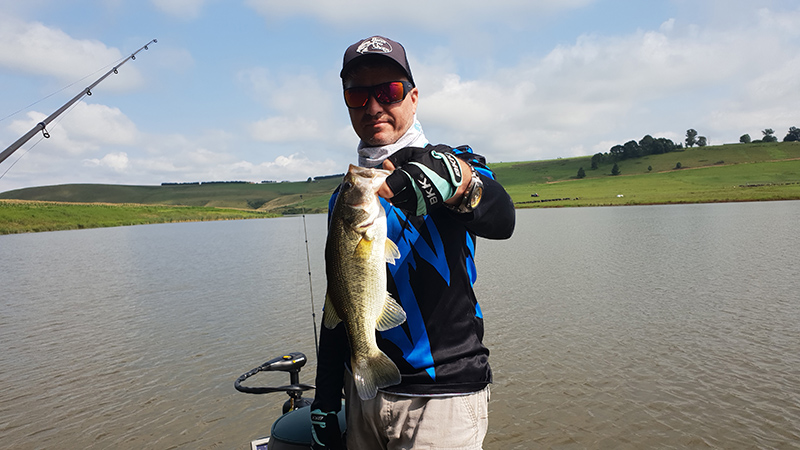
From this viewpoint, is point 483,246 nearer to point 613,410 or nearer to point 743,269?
point 743,269

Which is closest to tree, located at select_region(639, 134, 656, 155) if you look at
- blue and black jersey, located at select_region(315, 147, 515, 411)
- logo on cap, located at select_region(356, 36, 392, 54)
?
logo on cap, located at select_region(356, 36, 392, 54)

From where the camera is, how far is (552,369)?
902 cm

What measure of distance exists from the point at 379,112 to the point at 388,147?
23 centimetres

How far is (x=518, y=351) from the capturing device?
1005cm

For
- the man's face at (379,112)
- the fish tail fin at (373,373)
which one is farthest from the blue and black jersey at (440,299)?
the man's face at (379,112)

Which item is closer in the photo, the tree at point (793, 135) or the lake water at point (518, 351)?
the lake water at point (518, 351)

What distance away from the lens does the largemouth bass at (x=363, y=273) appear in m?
2.07

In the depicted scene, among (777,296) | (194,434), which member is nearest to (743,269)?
(777,296)

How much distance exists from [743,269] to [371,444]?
760 inches

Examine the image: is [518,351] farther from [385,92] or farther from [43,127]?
[43,127]

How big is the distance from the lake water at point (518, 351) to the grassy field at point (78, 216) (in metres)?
55.0

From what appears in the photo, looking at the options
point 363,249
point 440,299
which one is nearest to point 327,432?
point 440,299

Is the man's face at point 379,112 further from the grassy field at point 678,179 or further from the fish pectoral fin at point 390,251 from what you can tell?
the grassy field at point 678,179

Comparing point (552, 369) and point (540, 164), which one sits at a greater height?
point (540, 164)
